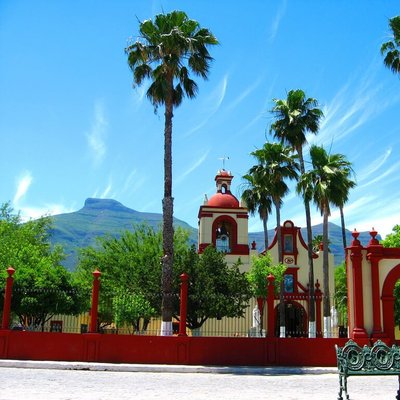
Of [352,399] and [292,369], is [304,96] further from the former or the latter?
[352,399]

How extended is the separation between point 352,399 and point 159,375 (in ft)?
23.4

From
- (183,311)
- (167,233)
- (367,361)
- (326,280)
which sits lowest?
(367,361)

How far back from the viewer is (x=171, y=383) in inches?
572

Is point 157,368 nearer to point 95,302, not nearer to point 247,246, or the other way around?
point 95,302

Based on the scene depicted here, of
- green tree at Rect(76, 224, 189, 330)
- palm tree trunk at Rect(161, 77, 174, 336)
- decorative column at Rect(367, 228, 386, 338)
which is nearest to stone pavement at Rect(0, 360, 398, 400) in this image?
palm tree trunk at Rect(161, 77, 174, 336)

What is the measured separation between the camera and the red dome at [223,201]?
39.9 m

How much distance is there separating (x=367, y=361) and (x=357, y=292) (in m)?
9.85

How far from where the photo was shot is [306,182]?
28562 millimetres

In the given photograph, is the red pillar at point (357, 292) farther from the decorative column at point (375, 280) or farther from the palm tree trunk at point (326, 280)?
the palm tree trunk at point (326, 280)

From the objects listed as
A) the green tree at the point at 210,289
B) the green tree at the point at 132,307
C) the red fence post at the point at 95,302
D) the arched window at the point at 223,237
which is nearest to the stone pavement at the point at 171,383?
the red fence post at the point at 95,302

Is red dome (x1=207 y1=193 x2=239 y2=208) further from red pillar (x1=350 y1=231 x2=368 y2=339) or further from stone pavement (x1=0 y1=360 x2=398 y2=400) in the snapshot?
stone pavement (x1=0 y1=360 x2=398 y2=400)

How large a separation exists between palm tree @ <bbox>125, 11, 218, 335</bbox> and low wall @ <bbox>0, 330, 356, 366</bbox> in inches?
112

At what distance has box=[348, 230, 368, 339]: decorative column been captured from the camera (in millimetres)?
20594

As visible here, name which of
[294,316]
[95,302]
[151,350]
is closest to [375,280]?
[151,350]
